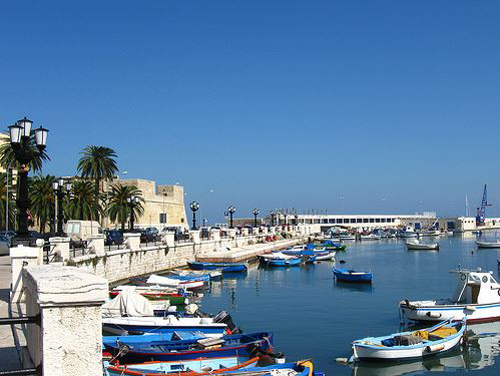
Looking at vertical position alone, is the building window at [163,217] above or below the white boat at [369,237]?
above

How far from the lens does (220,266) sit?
49.9 metres

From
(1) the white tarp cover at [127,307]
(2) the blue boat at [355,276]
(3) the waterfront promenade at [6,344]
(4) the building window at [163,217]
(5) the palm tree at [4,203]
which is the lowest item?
(2) the blue boat at [355,276]

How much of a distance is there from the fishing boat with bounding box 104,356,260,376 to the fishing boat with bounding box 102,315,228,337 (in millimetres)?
3842

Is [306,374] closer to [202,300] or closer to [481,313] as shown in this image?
[481,313]

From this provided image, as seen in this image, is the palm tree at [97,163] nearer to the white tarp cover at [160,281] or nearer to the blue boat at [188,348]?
the white tarp cover at [160,281]

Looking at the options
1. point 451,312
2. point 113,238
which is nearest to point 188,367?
point 451,312

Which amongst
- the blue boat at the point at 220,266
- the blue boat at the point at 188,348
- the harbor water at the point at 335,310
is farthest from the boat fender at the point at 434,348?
the blue boat at the point at 220,266

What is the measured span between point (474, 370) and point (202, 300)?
18970 millimetres

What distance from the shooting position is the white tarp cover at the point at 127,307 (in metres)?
21.9

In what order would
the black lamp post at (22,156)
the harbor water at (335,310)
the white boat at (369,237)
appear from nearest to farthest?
the black lamp post at (22,156), the harbor water at (335,310), the white boat at (369,237)

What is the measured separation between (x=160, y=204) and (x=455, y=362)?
208ft

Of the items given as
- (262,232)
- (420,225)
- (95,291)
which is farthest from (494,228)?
(95,291)

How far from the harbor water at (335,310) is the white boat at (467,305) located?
70cm

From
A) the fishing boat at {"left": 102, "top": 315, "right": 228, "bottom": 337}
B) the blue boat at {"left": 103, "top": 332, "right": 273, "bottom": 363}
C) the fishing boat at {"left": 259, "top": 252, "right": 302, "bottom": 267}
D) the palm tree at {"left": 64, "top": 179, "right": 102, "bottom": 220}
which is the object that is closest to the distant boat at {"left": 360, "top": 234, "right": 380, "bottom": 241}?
the fishing boat at {"left": 259, "top": 252, "right": 302, "bottom": 267}
